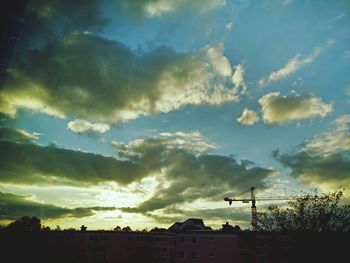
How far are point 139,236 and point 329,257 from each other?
5230cm

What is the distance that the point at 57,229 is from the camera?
76.1 meters


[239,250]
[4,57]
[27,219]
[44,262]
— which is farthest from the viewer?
[27,219]

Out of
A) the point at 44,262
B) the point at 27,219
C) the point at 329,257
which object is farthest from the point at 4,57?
the point at 27,219

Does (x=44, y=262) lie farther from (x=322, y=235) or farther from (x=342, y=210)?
(x=342, y=210)

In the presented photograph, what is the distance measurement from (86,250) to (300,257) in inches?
2040

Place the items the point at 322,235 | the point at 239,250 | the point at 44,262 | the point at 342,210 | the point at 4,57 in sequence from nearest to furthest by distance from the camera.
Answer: the point at 4,57, the point at 322,235, the point at 342,210, the point at 44,262, the point at 239,250

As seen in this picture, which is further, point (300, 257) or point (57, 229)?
point (57, 229)

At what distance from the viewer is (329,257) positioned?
91.5ft

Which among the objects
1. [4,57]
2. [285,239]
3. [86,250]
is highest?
[4,57]

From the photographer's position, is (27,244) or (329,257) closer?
(329,257)

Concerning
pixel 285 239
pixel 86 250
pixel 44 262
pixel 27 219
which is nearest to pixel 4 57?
pixel 285 239

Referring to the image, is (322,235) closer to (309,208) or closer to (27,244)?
(309,208)

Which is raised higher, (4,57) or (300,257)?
(4,57)

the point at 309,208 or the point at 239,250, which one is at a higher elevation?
the point at 309,208
